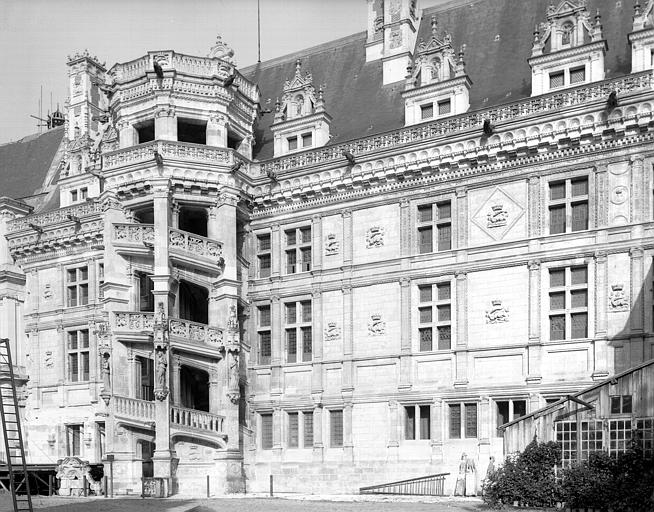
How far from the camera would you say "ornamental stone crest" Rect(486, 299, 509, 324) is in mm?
25625

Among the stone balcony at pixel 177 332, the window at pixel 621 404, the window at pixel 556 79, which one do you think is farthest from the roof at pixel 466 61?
the window at pixel 621 404

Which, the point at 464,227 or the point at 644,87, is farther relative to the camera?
the point at 464,227

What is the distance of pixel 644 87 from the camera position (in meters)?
24.1

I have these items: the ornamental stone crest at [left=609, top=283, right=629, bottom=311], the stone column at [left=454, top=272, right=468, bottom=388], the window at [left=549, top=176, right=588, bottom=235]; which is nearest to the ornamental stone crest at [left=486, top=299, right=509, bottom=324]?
the stone column at [left=454, top=272, right=468, bottom=388]

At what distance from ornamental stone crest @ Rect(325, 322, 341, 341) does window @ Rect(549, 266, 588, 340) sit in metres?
6.99

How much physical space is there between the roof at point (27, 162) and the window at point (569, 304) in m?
24.4

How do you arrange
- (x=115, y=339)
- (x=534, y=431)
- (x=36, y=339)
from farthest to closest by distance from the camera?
(x=36, y=339), (x=115, y=339), (x=534, y=431)

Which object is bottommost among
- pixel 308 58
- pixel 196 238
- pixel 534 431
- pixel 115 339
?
pixel 534 431

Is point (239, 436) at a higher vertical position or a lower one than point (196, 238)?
lower

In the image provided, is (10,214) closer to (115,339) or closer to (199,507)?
(115,339)

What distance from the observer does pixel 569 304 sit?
24766 millimetres

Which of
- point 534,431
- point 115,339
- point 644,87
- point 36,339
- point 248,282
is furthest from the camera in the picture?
point 36,339

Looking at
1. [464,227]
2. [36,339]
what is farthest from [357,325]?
[36,339]

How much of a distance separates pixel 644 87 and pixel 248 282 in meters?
14.4
